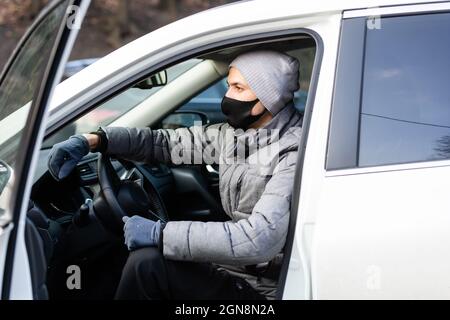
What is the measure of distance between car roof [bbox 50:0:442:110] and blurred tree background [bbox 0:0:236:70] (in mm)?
8114

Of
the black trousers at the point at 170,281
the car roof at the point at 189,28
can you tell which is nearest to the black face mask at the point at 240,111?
the car roof at the point at 189,28

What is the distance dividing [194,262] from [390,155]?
728 millimetres

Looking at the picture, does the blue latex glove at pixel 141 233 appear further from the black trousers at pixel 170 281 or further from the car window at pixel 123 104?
the car window at pixel 123 104

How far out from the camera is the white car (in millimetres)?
1923

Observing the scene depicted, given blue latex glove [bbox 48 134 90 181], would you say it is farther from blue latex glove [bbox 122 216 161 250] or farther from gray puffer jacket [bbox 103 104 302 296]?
blue latex glove [bbox 122 216 161 250]

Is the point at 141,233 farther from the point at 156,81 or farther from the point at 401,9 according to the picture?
the point at 401,9

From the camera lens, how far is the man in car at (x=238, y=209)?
2197 millimetres

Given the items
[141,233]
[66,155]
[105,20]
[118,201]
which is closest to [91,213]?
[118,201]

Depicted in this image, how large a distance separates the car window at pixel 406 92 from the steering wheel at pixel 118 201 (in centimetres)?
87

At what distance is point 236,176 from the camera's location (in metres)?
2.49

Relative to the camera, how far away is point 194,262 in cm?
235
